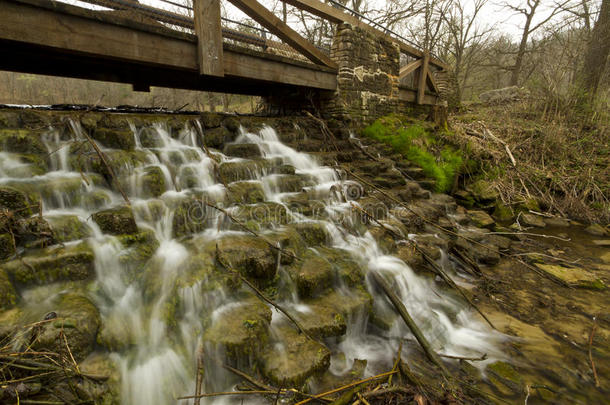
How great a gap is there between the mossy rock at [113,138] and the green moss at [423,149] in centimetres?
528

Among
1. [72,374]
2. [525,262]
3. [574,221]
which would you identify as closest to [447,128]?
[574,221]

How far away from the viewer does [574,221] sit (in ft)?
19.4

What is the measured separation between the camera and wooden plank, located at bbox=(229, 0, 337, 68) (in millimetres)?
4602

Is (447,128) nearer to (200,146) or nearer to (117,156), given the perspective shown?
(200,146)

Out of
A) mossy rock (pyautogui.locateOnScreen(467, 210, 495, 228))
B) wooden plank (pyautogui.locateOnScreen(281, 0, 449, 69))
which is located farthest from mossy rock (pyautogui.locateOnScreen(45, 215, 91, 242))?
mossy rock (pyautogui.locateOnScreen(467, 210, 495, 228))

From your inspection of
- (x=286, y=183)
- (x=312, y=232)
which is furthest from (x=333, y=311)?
(x=286, y=183)

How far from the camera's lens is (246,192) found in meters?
3.94

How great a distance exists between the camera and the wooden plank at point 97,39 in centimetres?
303

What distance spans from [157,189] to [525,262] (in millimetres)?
5417

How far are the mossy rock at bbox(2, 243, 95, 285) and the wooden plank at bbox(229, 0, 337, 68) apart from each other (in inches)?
166

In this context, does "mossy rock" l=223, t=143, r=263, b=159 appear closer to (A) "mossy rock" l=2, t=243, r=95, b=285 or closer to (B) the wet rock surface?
(B) the wet rock surface

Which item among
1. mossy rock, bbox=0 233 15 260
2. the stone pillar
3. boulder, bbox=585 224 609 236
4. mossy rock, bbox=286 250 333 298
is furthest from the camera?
the stone pillar

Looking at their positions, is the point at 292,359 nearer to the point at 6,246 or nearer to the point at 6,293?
the point at 6,293

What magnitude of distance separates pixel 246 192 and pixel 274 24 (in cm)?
313
